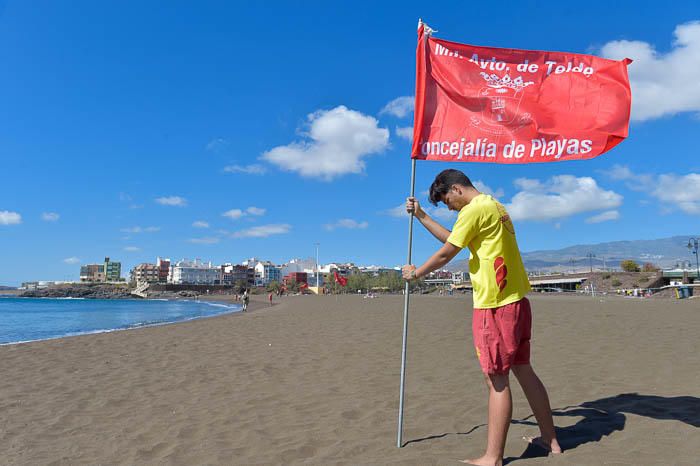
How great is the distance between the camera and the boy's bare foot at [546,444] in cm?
317

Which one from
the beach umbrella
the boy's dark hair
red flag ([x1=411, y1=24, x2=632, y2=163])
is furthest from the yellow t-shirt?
red flag ([x1=411, y1=24, x2=632, y2=163])

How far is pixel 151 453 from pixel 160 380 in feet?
11.4

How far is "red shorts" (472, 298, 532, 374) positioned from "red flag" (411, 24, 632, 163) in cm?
134

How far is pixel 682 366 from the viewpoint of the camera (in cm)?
636

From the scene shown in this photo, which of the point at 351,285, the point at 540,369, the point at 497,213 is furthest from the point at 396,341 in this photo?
the point at 351,285

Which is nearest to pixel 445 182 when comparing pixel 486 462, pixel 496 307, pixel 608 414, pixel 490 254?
pixel 490 254

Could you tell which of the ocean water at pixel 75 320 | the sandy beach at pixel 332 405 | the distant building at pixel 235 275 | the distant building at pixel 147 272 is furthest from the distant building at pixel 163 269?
the sandy beach at pixel 332 405

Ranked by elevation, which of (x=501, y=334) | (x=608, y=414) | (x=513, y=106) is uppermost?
(x=513, y=106)

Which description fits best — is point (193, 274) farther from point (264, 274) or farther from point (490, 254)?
point (490, 254)

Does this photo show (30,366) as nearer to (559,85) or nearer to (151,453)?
(151,453)

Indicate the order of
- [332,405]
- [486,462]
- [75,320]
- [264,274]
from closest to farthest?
[486,462] < [332,405] < [75,320] < [264,274]

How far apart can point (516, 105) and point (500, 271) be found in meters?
1.57

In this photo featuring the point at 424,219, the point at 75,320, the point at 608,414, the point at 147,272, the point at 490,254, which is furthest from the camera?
the point at 147,272

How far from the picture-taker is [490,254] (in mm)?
3051
